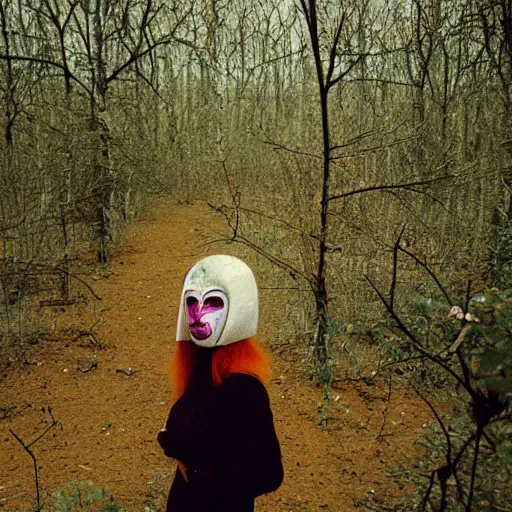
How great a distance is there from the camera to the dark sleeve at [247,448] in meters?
1.64

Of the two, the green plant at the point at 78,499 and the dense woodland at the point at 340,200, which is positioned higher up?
the dense woodland at the point at 340,200

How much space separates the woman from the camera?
1655 millimetres

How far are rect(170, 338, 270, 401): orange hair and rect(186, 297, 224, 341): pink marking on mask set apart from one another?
87mm

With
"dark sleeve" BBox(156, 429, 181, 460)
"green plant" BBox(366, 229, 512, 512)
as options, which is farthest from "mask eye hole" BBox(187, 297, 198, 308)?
"green plant" BBox(366, 229, 512, 512)

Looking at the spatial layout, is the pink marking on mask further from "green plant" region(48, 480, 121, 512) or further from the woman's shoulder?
"green plant" region(48, 480, 121, 512)

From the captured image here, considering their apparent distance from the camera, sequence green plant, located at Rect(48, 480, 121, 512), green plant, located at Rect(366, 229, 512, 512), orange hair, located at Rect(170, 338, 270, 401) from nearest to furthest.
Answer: green plant, located at Rect(366, 229, 512, 512) < orange hair, located at Rect(170, 338, 270, 401) < green plant, located at Rect(48, 480, 121, 512)

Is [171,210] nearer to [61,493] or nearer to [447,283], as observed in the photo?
[447,283]

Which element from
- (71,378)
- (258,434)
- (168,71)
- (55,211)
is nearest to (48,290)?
(55,211)

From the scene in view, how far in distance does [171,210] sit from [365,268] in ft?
19.1

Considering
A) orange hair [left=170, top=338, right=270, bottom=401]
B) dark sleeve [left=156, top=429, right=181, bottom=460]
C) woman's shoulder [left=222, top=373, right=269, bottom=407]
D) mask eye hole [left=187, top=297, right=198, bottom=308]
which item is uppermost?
mask eye hole [left=187, top=297, right=198, bottom=308]

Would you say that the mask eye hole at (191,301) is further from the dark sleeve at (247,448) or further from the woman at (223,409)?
the dark sleeve at (247,448)

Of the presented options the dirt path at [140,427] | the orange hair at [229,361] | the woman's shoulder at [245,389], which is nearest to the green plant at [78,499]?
the dirt path at [140,427]

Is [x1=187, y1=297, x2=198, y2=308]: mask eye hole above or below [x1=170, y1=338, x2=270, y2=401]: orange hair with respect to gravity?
above

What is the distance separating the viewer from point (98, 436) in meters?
3.56
